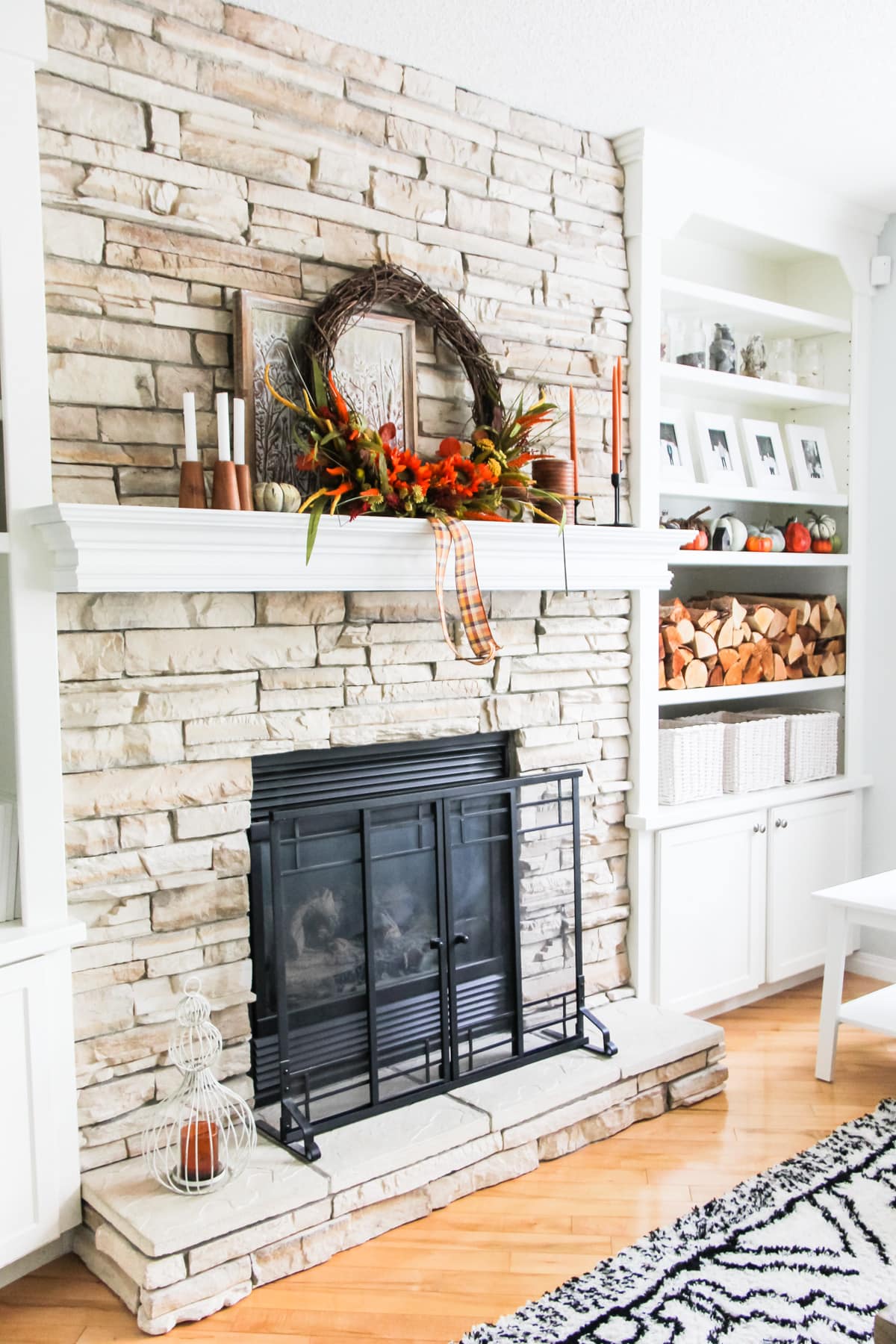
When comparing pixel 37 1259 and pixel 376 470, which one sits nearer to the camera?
pixel 37 1259

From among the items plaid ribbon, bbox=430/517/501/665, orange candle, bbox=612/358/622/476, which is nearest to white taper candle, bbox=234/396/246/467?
plaid ribbon, bbox=430/517/501/665

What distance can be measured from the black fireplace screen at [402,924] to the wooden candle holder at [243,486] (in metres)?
0.60

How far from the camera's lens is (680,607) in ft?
11.2

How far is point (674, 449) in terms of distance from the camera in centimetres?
345

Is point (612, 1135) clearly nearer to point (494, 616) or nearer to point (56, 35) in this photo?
point (494, 616)

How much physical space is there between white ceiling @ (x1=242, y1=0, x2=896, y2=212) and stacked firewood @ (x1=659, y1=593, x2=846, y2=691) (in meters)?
1.35

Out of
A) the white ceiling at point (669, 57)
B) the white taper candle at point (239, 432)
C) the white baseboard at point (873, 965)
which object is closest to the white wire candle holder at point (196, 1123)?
the white taper candle at point (239, 432)

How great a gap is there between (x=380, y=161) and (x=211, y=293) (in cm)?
59

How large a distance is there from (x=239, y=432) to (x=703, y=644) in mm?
1738

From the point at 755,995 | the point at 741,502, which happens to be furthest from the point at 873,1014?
the point at 741,502

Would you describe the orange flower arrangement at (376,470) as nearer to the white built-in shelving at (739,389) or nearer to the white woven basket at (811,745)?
the white built-in shelving at (739,389)

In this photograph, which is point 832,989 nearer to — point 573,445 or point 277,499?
point 573,445

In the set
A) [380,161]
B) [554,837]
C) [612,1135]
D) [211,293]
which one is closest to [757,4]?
[380,161]

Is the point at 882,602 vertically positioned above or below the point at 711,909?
above
